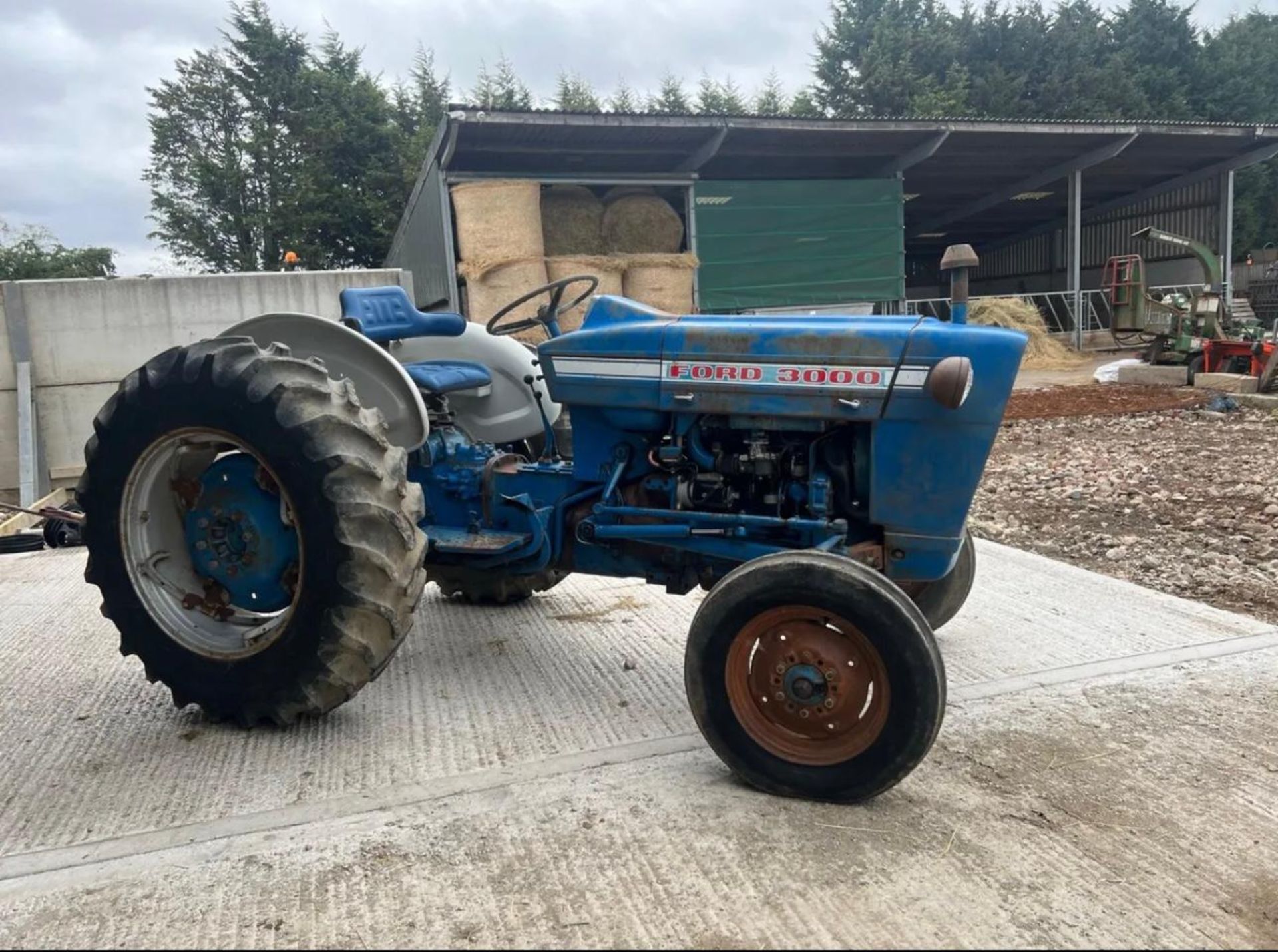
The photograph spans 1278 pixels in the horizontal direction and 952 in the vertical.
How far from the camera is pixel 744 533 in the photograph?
8.74ft

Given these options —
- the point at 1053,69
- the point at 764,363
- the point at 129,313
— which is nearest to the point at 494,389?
the point at 764,363

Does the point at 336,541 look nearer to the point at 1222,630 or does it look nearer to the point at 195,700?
the point at 195,700

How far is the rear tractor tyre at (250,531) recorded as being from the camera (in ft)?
8.25

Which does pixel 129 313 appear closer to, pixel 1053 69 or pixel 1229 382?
pixel 1229 382

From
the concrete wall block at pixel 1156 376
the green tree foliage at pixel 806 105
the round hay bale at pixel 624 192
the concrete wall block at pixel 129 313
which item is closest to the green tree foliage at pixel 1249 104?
the green tree foliage at pixel 806 105

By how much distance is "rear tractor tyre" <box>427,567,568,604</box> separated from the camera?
3.75 metres

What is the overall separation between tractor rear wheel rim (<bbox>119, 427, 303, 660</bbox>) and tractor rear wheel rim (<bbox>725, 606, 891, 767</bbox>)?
4.20 ft

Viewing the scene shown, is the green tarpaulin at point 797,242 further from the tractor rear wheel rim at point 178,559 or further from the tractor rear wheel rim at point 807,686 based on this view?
the tractor rear wheel rim at point 807,686

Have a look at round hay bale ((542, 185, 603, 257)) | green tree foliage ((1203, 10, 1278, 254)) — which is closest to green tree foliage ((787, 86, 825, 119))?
green tree foliage ((1203, 10, 1278, 254))

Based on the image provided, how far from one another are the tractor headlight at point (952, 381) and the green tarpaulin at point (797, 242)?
35.3 feet

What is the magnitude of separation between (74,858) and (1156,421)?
31.4 feet

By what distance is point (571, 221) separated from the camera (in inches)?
473

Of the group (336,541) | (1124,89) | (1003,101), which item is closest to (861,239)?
(336,541)

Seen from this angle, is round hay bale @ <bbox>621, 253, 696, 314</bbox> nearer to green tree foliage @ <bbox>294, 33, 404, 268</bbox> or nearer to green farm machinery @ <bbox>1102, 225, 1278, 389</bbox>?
green farm machinery @ <bbox>1102, 225, 1278, 389</bbox>
